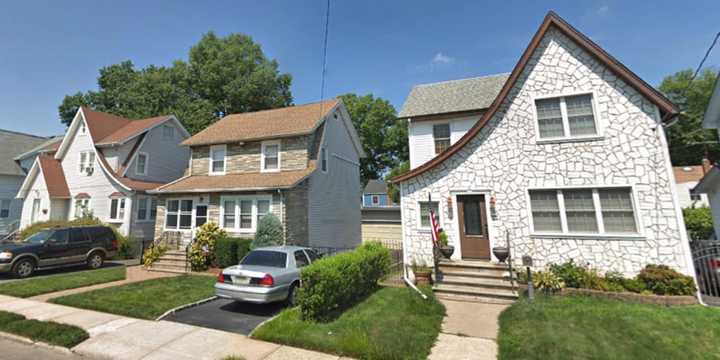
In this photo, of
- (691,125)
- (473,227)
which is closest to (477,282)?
(473,227)

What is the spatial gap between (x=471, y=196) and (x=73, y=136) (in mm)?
29002

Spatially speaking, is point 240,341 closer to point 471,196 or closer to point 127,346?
point 127,346

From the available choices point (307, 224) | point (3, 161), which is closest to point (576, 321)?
point (307, 224)

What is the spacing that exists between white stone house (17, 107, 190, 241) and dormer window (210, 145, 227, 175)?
550cm

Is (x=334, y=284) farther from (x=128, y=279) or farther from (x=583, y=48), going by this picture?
(x=583, y=48)

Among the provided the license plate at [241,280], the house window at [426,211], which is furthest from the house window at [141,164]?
the house window at [426,211]

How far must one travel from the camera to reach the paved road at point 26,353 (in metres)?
5.16

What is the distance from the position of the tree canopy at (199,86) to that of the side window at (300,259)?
1102 inches

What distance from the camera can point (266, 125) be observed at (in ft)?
59.1

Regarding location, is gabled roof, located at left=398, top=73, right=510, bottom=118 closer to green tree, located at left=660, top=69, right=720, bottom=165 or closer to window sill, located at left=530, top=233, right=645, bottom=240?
window sill, located at left=530, top=233, right=645, bottom=240

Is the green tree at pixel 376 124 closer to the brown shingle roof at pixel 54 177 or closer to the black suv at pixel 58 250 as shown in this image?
the brown shingle roof at pixel 54 177

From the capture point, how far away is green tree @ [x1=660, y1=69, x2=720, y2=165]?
3169cm

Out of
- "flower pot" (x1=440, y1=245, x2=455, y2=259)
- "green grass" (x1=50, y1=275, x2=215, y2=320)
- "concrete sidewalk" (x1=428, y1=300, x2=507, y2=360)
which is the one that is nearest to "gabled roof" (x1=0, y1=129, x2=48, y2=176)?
"green grass" (x1=50, y1=275, x2=215, y2=320)

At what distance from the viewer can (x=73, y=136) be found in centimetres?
2194
